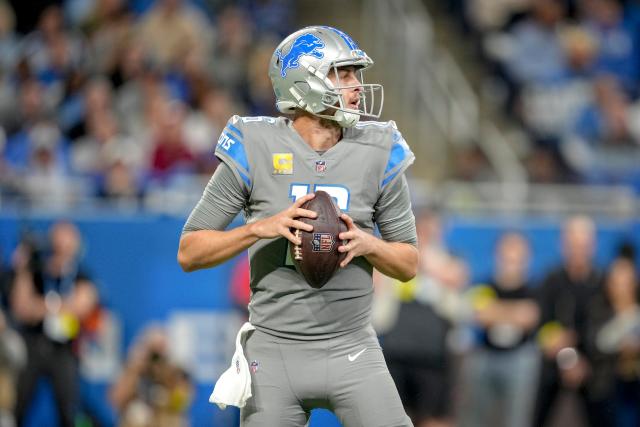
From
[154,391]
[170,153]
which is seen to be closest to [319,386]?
[154,391]

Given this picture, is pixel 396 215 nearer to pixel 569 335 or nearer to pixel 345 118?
pixel 345 118

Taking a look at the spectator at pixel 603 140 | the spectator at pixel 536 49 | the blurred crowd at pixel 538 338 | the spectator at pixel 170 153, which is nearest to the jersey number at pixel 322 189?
the blurred crowd at pixel 538 338

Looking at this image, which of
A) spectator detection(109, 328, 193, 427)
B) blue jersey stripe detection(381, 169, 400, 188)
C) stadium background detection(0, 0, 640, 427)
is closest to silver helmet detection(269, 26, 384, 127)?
blue jersey stripe detection(381, 169, 400, 188)

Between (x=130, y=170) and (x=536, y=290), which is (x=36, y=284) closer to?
(x=130, y=170)

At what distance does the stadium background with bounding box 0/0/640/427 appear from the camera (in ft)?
30.0

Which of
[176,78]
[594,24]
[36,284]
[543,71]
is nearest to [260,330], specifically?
[36,284]

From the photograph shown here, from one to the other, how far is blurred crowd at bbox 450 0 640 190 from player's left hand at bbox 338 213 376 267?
708 cm

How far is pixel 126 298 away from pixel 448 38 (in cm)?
587

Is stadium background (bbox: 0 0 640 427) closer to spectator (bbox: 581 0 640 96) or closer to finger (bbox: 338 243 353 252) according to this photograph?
spectator (bbox: 581 0 640 96)

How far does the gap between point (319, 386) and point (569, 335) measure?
494 centimetres

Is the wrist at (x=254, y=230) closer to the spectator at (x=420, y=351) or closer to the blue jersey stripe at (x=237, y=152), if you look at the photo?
the blue jersey stripe at (x=237, y=152)

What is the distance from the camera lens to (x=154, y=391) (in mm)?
7875

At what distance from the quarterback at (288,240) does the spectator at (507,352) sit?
177 inches

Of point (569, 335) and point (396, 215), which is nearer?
point (396, 215)
